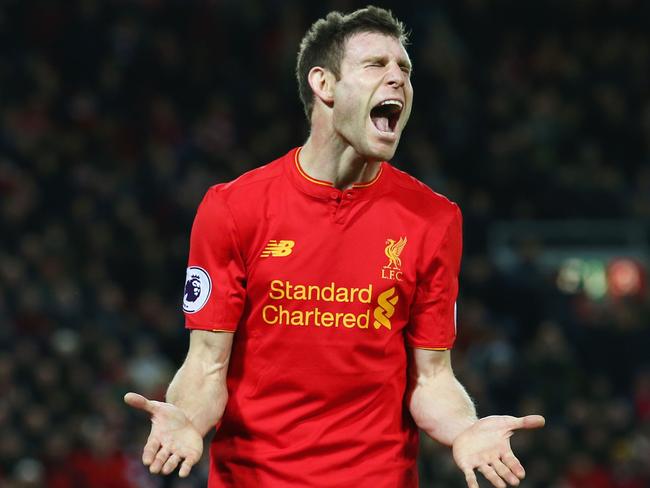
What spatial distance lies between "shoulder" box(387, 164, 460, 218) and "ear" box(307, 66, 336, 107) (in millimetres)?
382

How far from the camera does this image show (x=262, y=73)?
1463 cm

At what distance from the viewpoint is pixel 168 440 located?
417 centimetres

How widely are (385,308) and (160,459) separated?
929 mm

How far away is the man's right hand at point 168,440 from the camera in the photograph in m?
4.10

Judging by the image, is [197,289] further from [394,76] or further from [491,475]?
[491,475]

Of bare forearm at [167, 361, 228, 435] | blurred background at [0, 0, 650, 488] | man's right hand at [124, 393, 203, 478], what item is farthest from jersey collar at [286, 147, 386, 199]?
blurred background at [0, 0, 650, 488]

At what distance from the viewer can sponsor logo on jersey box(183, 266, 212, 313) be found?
14.7 feet

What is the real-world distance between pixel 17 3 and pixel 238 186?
413 inches

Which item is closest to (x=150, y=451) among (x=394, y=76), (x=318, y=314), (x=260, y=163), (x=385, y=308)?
(x=318, y=314)

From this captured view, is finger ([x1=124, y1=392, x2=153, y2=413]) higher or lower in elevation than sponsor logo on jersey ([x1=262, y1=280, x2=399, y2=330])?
lower

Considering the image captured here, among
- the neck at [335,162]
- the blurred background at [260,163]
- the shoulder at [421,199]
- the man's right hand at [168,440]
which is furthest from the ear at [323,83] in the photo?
the blurred background at [260,163]

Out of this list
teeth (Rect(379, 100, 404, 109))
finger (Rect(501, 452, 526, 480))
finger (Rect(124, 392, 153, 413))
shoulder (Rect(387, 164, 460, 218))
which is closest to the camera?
finger (Rect(124, 392, 153, 413))

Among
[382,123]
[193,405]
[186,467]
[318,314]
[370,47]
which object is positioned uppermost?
[370,47]

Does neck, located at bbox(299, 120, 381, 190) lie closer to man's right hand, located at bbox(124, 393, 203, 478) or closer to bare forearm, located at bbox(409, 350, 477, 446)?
bare forearm, located at bbox(409, 350, 477, 446)
